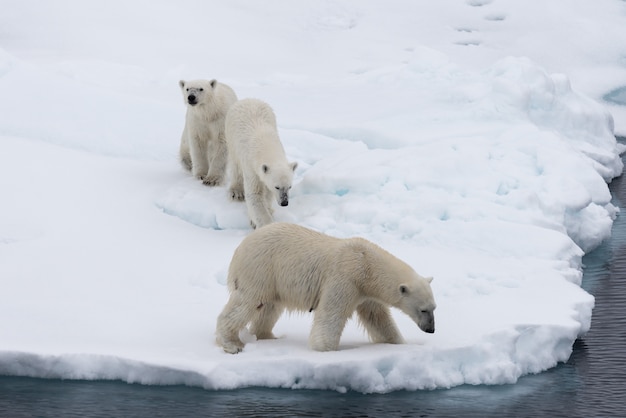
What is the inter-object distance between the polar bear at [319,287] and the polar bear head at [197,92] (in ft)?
10.2

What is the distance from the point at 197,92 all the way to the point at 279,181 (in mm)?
1649

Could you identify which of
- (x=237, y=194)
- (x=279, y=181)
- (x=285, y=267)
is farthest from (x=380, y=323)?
(x=237, y=194)

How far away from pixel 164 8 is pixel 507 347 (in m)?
14.1

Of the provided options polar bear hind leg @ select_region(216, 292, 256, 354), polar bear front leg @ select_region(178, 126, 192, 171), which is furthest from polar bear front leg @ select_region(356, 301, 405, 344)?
polar bear front leg @ select_region(178, 126, 192, 171)

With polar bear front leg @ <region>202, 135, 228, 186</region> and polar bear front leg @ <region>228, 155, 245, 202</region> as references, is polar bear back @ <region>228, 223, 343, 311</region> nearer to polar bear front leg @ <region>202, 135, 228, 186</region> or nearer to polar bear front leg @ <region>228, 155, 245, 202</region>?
polar bear front leg @ <region>228, 155, 245, 202</region>

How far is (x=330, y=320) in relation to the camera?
7.11 meters

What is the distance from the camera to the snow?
7.13 metres

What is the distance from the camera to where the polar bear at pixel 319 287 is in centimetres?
712

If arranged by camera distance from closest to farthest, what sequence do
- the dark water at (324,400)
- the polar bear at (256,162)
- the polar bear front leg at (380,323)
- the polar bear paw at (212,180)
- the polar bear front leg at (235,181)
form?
the dark water at (324,400) → the polar bear front leg at (380,323) → the polar bear at (256,162) → the polar bear front leg at (235,181) → the polar bear paw at (212,180)

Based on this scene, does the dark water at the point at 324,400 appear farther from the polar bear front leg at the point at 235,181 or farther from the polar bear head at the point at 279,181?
the polar bear front leg at the point at 235,181

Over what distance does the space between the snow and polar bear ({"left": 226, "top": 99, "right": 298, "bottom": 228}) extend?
10.7 inches

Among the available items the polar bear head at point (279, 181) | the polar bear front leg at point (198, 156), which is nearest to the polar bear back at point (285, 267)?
the polar bear head at point (279, 181)

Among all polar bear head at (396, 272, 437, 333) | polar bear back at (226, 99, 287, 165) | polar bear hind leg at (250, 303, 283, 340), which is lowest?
polar bear hind leg at (250, 303, 283, 340)

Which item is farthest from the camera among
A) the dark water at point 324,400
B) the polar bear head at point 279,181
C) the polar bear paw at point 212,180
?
the polar bear paw at point 212,180
